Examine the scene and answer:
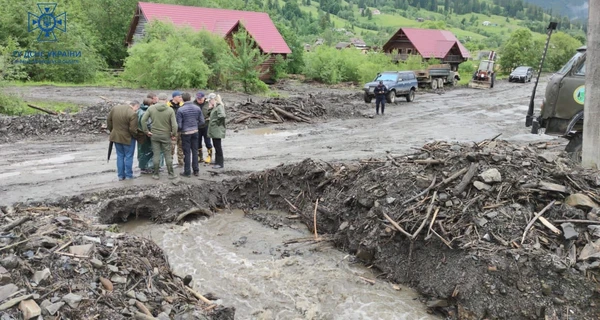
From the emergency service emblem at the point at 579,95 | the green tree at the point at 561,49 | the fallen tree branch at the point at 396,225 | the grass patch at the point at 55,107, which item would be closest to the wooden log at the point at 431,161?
the fallen tree branch at the point at 396,225

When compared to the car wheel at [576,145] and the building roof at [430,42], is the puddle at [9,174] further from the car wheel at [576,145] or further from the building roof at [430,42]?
the building roof at [430,42]

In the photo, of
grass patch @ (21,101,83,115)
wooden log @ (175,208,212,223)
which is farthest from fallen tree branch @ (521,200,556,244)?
grass patch @ (21,101,83,115)

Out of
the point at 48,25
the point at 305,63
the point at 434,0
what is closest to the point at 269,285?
the point at 48,25

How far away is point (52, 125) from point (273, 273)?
38.7 feet

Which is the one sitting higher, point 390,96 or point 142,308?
point 390,96

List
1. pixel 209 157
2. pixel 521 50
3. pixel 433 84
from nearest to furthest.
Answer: pixel 209 157 → pixel 433 84 → pixel 521 50

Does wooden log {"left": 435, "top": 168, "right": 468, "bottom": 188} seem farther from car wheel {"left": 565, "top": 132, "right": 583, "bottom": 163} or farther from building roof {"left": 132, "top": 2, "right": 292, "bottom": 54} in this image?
building roof {"left": 132, "top": 2, "right": 292, "bottom": 54}

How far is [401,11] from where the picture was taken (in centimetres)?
17188

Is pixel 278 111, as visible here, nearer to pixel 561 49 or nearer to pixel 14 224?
pixel 14 224

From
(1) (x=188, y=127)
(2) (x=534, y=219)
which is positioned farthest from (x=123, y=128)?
(2) (x=534, y=219)

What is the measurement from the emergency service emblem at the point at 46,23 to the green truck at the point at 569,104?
1180 inches

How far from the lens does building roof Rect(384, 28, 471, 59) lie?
49219 millimetres

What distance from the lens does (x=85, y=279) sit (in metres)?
4.61

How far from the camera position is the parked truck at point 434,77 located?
35969mm
